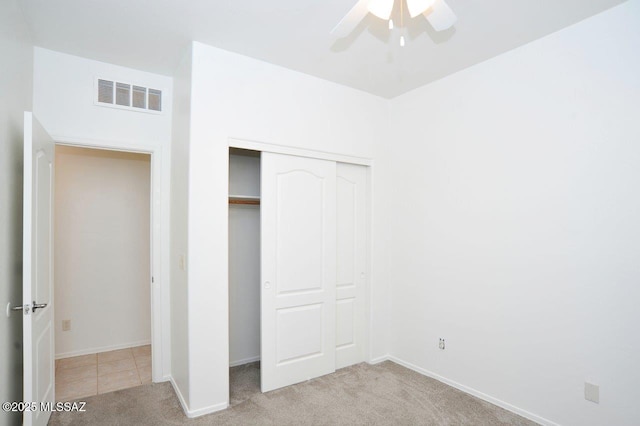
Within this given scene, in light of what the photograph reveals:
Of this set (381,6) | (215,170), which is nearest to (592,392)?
(381,6)

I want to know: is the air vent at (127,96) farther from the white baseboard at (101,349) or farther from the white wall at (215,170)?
the white baseboard at (101,349)

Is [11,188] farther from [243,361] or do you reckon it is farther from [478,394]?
[478,394]

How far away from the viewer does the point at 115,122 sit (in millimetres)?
2910

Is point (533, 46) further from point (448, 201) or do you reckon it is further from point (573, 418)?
point (573, 418)

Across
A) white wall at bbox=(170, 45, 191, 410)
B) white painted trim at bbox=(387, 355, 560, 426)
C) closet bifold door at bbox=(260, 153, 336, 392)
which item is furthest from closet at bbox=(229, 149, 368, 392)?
white wall at bbox=(170, 45, 191, 410)

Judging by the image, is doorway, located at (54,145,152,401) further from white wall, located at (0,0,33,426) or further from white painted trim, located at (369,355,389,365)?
white painted trim, located at (369,355,389,365)

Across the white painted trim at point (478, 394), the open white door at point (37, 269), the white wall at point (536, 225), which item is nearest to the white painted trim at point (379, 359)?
the white painted trim at point (478, 394)

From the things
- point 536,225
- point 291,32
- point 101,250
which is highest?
point 291,32

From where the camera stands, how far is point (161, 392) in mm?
2885

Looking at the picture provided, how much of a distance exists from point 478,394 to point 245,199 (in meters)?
2.67

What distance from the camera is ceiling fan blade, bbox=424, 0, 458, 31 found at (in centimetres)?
152

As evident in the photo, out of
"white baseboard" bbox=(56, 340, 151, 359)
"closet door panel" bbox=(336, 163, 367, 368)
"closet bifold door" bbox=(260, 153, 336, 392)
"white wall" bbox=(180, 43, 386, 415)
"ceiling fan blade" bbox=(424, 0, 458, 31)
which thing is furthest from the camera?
"white baseboard" bbox=(56, 340, 151, 359)

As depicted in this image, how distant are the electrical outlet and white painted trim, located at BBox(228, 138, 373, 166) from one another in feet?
8.09

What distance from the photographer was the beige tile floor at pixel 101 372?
2.96 meters
